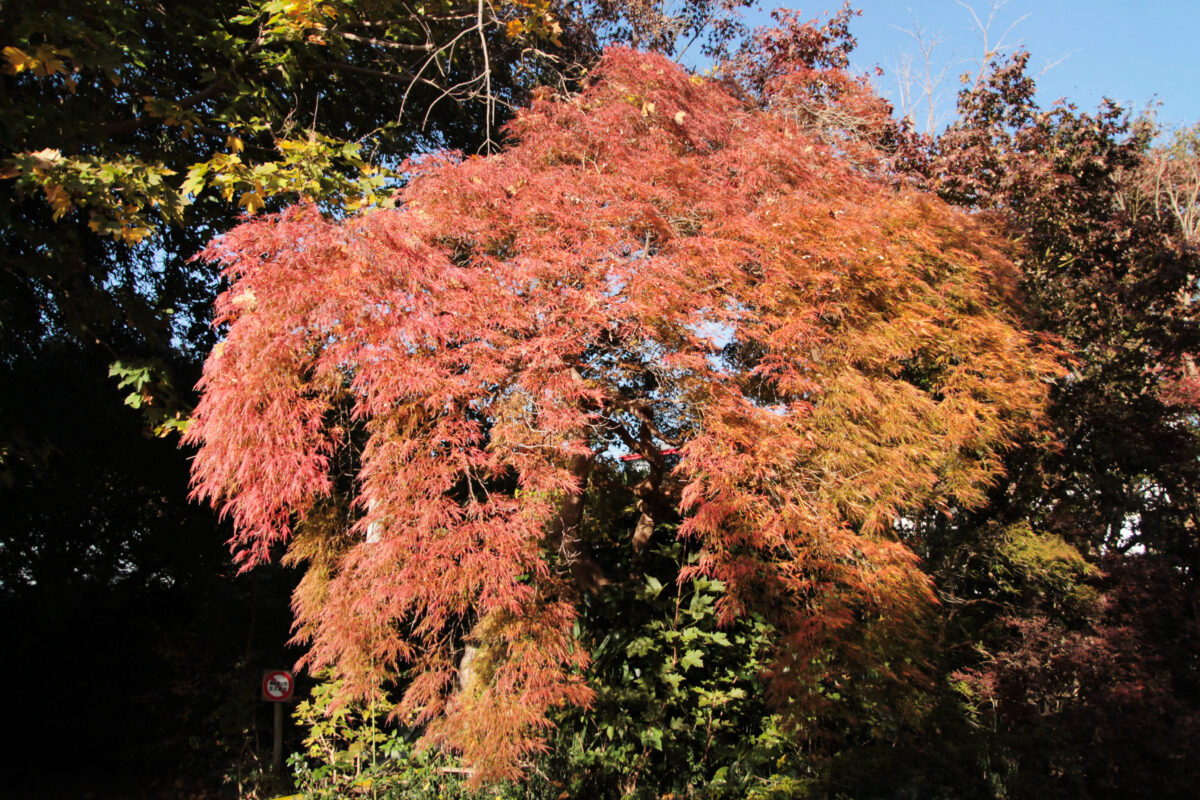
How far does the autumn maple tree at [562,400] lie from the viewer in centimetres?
288

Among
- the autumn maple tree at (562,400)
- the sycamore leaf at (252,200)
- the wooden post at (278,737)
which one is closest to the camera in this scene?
the autumn maple tree at (562,400)

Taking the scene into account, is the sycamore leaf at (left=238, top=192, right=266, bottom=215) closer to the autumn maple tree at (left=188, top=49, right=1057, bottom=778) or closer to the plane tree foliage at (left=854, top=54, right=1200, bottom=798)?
the autumn maple tree at (left=188, top=49, right=1057, bottom=778)

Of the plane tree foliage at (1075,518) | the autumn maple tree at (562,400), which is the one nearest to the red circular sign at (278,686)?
the autumn maple tree at (562,400)

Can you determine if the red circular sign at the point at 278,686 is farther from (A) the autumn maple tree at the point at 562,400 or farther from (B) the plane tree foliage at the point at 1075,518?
(B) the plane tree foliage at the point at 1075,518

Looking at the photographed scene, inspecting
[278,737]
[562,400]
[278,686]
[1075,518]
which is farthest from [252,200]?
[1075,518]

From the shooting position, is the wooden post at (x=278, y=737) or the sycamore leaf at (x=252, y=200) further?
the wooden post at (x=278, y=737)

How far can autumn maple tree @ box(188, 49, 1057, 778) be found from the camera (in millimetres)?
2875

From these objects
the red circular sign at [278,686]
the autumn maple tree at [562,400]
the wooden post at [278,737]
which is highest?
the autumn maple tree at [562,400]

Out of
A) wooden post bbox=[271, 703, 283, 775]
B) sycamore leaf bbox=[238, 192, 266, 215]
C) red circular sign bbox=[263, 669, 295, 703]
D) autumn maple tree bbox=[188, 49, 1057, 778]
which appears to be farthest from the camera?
wooden post bbox=[271, 703, 283, 775]

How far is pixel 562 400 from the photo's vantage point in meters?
3.02

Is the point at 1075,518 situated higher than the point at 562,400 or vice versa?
the point at 562,400

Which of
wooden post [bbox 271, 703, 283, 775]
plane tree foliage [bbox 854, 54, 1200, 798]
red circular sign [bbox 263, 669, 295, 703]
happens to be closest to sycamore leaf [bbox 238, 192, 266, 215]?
red circular sign [bbox 263, 669, 295, 703]

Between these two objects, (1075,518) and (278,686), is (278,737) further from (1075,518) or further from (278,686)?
(1075,518)

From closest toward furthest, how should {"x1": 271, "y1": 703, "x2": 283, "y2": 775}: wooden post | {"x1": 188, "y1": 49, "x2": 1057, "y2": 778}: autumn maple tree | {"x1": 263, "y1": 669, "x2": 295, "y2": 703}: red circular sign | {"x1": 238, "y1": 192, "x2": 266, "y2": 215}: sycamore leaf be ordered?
{"x1": 188, "y1": 49, "x2": 1057, "y2": 778}: autumn maple tree, {"x1": 238, "y1": 192, "x2": 266, "y2": 215}: sycamore leaf, {"x1": 263, "y1": 669, "x2": 295, "y2": 703}: red circular sign, {"x1": 271, "y1": 703, "x2": 283, "y2": 775}: wooden post
